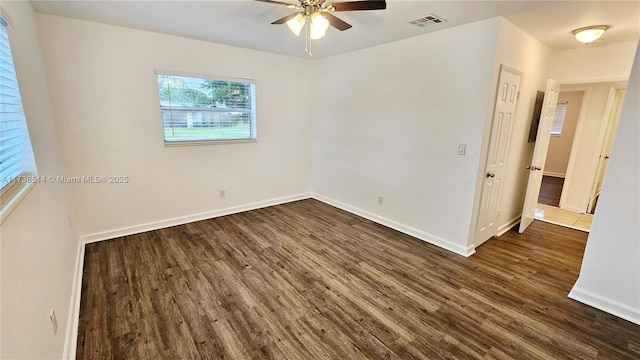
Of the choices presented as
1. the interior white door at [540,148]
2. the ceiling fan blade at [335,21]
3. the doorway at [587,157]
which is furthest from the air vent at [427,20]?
the doorway at [587,157]

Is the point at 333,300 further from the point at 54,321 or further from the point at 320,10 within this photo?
the point at 320,10

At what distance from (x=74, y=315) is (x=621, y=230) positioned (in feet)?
13.8

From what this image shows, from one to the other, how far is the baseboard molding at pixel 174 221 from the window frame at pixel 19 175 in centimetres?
173

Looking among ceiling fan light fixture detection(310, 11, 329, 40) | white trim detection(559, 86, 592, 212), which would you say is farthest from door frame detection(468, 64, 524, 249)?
white trim detection(559, 86, 592, 212)

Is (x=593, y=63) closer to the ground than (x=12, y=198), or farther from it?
farther from it

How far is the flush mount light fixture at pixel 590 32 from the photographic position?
105 inches

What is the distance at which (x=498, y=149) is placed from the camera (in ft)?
10.3

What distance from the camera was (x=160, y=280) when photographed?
255cm

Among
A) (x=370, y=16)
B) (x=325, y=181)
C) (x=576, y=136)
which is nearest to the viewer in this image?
(x=370, y=16)

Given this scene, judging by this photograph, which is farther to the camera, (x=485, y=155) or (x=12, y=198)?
(x=485, y=155)

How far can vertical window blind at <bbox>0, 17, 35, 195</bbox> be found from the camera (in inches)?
57.7

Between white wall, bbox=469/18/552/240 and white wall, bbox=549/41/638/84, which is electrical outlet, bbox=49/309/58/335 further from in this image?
white wall, bbox=549/41/638/84

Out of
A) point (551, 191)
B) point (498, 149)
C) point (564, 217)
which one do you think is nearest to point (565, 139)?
point (551, 191)

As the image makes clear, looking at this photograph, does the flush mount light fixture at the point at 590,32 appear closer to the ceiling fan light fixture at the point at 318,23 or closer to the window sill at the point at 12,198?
the ceiling fan light fixture at the point at 318,23
